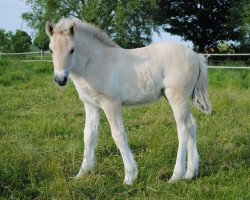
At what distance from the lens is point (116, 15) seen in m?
25.9

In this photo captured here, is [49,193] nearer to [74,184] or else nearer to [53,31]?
[74,184]

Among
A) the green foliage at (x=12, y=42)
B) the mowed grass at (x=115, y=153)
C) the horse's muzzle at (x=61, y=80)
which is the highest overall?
the green foliage at (x=12, y=42)

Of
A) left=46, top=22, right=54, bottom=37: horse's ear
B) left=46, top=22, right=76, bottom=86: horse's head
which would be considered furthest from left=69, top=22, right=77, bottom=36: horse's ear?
left=46, top=22, right=54, bottom=37: horse's ear

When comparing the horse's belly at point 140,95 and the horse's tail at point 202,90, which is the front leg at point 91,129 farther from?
the horse's tail at point 202,90

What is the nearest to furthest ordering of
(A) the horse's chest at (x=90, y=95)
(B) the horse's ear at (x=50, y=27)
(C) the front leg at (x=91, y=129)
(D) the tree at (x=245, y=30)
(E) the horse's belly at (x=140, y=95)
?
1. (B) the horse's ear at (x=50, y=27)
2. (A) the horse's chest at (x=90, y=95)
3. (E) the horse's belly at (x=140, y=95)
4. (C) the front leg at (x=91, y=129)
5. (D) the tree at (x=245, y=30)

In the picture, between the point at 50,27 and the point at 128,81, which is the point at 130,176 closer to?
the point at 128,81

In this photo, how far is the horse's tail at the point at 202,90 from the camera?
488cm

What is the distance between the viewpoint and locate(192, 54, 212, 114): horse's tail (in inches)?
192

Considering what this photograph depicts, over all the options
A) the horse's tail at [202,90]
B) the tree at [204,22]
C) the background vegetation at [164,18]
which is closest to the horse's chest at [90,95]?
the horse's tail at [202,90]

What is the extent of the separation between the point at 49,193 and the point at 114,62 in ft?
5.26

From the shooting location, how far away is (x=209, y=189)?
4164 mm

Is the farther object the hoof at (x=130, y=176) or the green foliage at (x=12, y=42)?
the green foliage at (x=12, y=42)

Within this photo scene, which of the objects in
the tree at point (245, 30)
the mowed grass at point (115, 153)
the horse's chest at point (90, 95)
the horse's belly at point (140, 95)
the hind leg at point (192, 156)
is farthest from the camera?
the tree at point (245, 30)

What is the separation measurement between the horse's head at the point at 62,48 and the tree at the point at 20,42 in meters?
27.5
